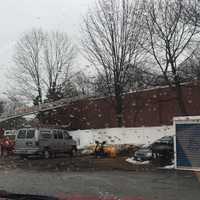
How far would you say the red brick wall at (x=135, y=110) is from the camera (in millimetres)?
39281

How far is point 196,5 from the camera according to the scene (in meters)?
30.4

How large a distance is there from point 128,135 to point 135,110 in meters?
8.02

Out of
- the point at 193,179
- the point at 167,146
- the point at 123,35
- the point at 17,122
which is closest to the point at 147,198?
the point at 193,179

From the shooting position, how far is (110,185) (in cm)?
1502

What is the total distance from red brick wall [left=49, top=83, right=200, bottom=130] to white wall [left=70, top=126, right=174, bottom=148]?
5.33 metres

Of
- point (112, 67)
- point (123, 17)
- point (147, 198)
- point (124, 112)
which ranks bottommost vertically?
point (147, 198)

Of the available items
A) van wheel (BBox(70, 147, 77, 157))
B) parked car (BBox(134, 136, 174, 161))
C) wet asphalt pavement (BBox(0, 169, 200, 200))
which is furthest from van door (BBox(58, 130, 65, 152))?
wet asphalt pavement (BBox(0, 169, 200, 200))

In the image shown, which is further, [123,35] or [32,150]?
[123,35]

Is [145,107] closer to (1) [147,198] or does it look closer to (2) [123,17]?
(2) [123,17]

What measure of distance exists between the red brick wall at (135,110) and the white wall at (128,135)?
5325 mm

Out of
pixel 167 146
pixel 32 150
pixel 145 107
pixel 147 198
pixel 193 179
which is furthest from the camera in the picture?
Answer: pixel 145 107

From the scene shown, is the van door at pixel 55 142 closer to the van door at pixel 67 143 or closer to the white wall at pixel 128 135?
the van door at pixel 67 143

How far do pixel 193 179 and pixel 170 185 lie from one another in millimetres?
2319

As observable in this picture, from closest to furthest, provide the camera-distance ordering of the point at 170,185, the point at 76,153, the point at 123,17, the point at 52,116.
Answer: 1. the point at 170,185
2. the point at 76,153
3. the point at 123,17
4. the point at 52,116
